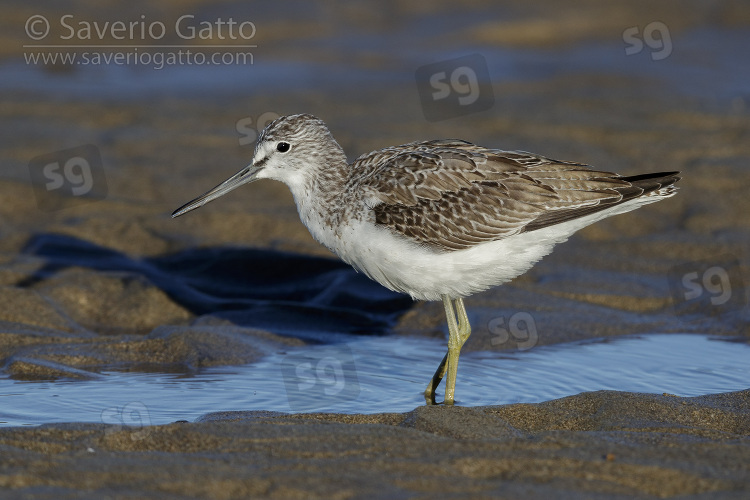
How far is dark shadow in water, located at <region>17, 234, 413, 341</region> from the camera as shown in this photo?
9570mm

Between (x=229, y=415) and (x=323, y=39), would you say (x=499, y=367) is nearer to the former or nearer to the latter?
(x=229, y=415)

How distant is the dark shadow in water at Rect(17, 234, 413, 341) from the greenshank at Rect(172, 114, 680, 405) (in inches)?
75.6

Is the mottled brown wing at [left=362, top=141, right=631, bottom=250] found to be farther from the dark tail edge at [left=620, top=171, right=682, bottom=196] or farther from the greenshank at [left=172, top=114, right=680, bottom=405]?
the dark tail edge at [left=620, top=171, right=682, bottom=196]

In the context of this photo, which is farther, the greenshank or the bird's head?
the bird's head

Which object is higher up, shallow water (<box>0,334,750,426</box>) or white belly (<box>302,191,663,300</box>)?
white belly (<box>302,191,663,300</box>)

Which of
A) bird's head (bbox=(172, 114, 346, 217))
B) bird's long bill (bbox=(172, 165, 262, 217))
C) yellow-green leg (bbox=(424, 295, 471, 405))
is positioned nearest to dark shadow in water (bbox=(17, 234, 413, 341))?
bird's long bill (bbox=(172, 165, 262, 217))

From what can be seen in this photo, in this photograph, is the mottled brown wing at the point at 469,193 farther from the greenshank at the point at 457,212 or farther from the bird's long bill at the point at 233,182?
the bird's long bill at the point at 233,182

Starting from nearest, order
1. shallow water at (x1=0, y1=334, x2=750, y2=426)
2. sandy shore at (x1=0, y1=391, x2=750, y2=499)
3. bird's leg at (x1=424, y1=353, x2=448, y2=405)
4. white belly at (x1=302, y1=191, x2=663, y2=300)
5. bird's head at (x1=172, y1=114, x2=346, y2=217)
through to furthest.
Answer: sandy shore at (x1=0, y1=391, x2=750, y2=499) → shallow water at (x1=0, y1=334, x2=750, y2=426) → white belly at (x1=302, y1=191, x2=663, y2=300) → bird's leg at (x1=424, y1=353, x2=448, y2=405) → bird's head at (x1=172, y1=114, x2=346, y2=217)

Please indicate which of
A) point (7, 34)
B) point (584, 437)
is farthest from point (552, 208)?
point (7, 34)

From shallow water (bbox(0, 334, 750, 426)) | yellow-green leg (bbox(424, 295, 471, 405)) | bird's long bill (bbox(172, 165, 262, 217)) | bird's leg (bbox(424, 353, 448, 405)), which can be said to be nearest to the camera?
shallow water (bbox(0, 334, 750, 426))

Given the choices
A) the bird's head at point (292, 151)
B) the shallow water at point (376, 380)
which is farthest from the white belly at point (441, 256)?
the shallow water at point (376, 380)

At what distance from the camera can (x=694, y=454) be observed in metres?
5.43

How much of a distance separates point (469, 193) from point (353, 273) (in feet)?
→ 9.53

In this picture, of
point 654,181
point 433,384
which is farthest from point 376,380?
point 654,181
